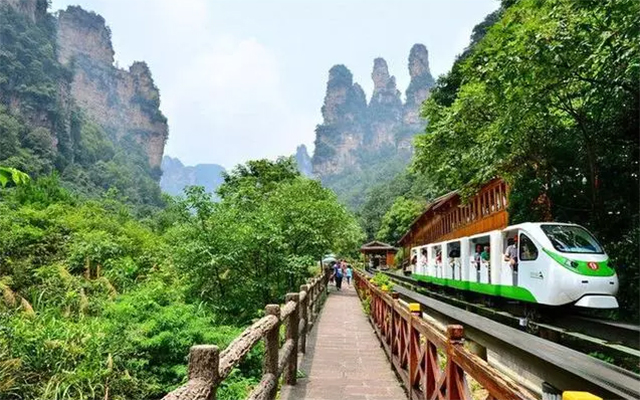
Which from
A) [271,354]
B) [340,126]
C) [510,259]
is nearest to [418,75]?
[340,126]

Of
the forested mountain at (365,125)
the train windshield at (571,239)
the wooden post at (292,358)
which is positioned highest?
the forested mountain at (365,125)

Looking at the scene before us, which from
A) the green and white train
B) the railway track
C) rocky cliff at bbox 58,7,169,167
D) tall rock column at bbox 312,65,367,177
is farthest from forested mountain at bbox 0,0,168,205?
tall rock column at bbox 312,65,367,177

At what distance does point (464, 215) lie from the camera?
24.5 meters

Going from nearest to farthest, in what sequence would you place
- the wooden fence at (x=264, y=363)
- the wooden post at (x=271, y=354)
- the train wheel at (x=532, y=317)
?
1. the wooden fence at (x=264, y=363)
2. the wooden post at (x=271, y=354)
3. the train wheel at (x=532, y=317)

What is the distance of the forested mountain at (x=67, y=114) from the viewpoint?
52.1 metres

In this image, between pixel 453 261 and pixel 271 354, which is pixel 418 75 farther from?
pixel 271 354

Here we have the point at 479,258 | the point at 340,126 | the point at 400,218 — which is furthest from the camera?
the point at 340,126

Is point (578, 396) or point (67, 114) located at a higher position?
point (67, 114)

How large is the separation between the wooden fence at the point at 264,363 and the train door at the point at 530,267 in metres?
4.73

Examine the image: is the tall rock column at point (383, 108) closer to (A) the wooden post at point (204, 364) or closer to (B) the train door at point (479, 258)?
(B) the train door at point (479, 258)

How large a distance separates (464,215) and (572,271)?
16252mm

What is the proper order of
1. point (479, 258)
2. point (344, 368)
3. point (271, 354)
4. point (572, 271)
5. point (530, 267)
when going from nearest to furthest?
point (271, 354), point (344, 368), point (572, 271), point (530, 267), point (479, 258)

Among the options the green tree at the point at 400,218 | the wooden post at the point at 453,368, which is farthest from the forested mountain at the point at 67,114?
the wooden post at the point at 453,368

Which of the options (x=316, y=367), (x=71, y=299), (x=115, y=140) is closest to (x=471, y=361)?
(x=316, y=367)
